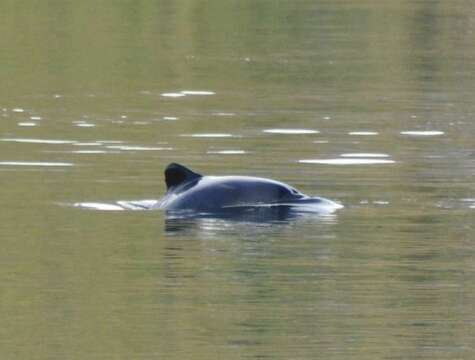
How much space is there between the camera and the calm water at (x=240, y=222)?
13.5m

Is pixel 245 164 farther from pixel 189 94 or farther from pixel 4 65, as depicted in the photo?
pixel 4 65

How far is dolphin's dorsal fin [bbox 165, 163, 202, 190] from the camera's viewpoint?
1931 cm

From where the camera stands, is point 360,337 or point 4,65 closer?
point 360,337

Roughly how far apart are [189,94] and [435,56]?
11.6m

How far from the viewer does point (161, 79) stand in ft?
124

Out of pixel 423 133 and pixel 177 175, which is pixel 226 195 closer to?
pixel 177 175

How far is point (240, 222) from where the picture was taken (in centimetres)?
1861

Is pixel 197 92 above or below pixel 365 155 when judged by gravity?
above

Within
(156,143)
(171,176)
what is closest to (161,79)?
(156,143)

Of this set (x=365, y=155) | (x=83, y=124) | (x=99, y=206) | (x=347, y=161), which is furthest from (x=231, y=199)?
(x=83, y=124)

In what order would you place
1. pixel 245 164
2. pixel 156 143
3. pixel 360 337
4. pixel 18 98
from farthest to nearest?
pixel 18 98 → pixel 156 143 → pixel 245 164 → pixel 360 337

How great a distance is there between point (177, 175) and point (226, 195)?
0.49m

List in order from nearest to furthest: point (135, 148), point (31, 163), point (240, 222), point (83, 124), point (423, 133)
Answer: point (240, 222)
point (31, 163)
point (135, 148)
point (423, 133)
point (83, 124)

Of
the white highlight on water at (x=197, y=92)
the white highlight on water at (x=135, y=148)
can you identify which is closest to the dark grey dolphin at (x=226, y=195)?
the white highlight on water at (x=135, y=148)
